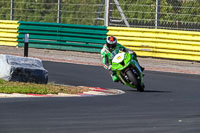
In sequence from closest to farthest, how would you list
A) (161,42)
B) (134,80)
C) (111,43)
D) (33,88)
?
(33,88) < (134,80) < (111,43) < (161,42)

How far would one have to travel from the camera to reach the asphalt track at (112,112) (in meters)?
8.81

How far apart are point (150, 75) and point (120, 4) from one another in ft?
20.1

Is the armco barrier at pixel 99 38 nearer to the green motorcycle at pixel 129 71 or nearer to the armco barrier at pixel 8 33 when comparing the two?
the armco barrier at pixel 8 33

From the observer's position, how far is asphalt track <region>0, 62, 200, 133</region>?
8.81 m

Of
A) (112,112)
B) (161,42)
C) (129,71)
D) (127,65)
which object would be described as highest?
(161,42)

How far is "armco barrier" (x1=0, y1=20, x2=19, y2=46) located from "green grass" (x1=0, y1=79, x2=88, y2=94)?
12241 millimetres

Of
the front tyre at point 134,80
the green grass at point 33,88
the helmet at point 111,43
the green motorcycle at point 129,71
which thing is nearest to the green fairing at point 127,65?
the green motorcycle at point 129,71

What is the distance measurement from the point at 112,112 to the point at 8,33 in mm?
17618

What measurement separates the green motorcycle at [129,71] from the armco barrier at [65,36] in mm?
9177

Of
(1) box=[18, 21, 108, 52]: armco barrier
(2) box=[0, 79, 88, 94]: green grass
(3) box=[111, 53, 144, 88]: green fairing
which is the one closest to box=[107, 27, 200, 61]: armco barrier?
(1) box=[18, 21, 108, 52]: armco barrier

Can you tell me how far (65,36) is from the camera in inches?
1030

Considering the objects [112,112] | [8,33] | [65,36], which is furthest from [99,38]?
[112,112]

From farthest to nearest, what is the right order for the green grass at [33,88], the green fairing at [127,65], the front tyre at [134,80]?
the green fairing at [127,65] < the front tyre at [134,80] < the green grass at [33,88]

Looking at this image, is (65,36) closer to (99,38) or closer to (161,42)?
(99,38)
